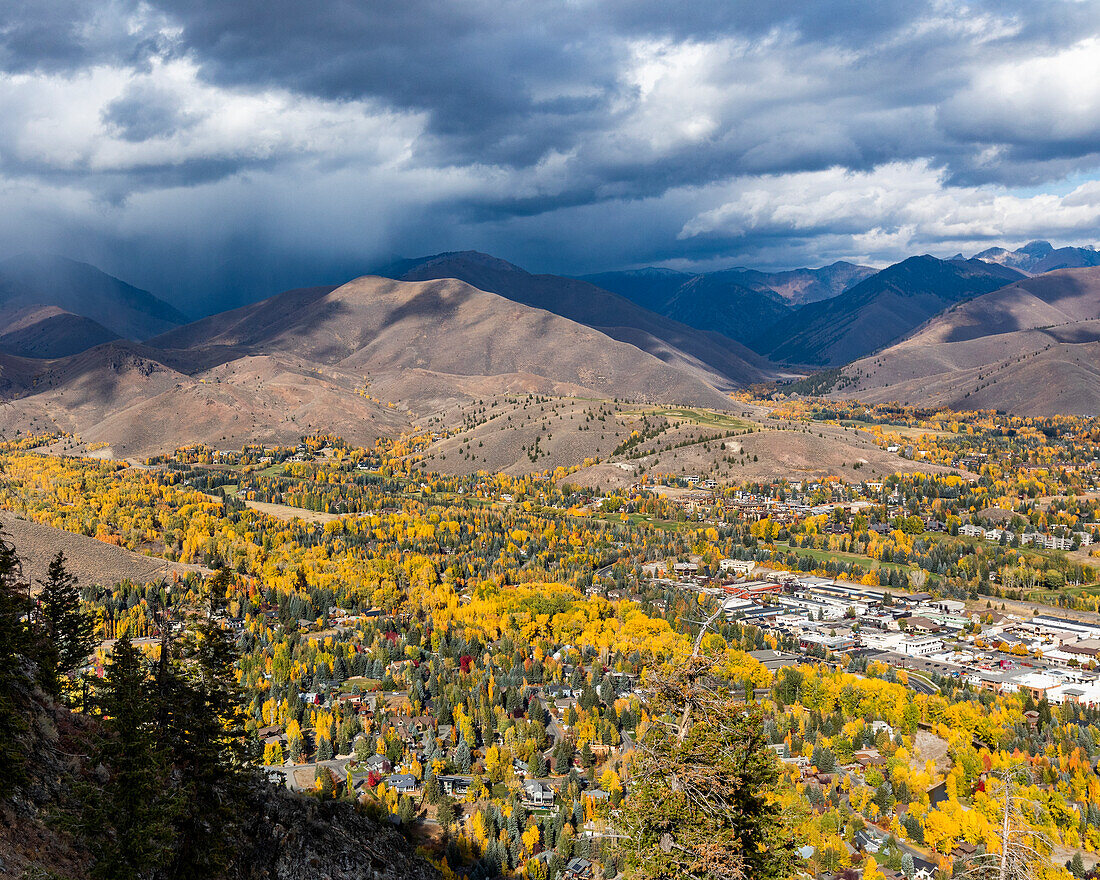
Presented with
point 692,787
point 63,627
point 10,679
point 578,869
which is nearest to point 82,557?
point 63,627

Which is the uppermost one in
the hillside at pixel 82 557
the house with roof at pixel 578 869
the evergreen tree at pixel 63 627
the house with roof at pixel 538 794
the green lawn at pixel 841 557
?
Result: the evergreen tree at pixel 63 627

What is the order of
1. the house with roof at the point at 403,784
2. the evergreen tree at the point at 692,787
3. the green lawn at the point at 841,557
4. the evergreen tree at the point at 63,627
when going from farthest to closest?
the green lawn at the point at 841,557
the house with roof at the point at 403,784
the evergreen tree at the point at 63,627
the evergreen tree at the point at 692,787

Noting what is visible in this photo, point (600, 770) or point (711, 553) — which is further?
point (711, 553)

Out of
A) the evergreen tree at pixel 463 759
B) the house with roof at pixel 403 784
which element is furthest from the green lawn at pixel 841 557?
the house with roof at pixel 403 784

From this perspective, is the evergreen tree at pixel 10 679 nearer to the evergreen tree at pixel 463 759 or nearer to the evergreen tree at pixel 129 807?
the evergreen tree at pixel 129 807

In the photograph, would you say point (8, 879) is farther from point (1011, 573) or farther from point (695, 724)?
point (1011, 573)

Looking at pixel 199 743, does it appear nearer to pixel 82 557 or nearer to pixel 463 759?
pixel 463 759

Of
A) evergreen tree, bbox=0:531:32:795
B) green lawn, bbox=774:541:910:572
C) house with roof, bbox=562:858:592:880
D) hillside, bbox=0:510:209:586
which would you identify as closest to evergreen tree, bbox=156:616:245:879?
evergreen tree, bbox=0:531:32:795

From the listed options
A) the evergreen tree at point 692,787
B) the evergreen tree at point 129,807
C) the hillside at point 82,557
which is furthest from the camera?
the hillside at point 82,557

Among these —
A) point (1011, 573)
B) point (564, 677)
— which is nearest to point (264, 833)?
point (564, 677)

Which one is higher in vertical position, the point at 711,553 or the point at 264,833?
the point at 264,833

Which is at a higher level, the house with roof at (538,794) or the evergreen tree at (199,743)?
the evergreen tree at (199,743)
